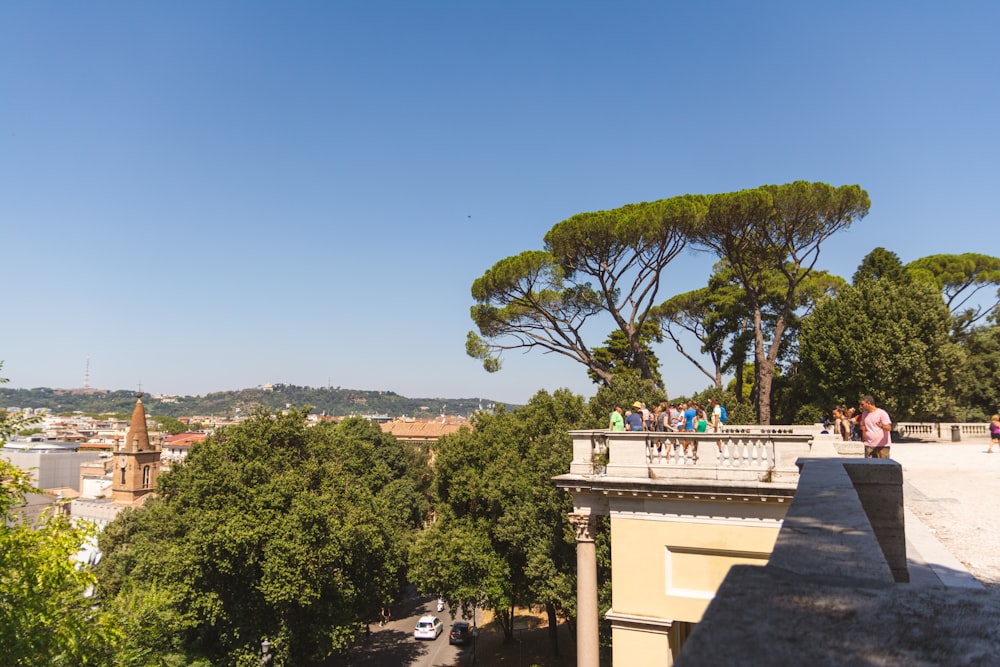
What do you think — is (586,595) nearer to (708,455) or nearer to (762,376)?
(708,455)

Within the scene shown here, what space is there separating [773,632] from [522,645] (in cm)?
3028

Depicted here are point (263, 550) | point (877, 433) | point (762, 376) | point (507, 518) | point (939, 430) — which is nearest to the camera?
point (877, 433)

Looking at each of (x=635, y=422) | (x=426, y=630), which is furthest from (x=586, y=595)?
(x=426, y=630)

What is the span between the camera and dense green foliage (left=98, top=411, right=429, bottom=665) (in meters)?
18.5

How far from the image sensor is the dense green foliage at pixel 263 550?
18.5m

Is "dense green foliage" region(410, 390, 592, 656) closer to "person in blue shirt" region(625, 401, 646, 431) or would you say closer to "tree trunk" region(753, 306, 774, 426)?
"person in blue shirt" region(625, 401, 646, 431)

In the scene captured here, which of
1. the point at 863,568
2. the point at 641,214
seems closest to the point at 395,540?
the point at 641,214

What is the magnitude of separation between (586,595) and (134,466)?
63.2m

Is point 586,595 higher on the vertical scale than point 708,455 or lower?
lower

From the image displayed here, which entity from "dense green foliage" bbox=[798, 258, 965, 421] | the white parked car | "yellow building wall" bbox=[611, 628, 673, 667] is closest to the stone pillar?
"yellow building wall" bbox=[611, 628, 673, 667]

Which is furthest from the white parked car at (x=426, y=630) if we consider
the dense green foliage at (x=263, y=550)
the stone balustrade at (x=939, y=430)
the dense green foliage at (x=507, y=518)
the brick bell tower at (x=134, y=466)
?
the brick bell tower at (x=134, y=466)

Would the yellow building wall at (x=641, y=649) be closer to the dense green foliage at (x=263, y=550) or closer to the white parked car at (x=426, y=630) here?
the dense green foliage at (x=263, y=550)

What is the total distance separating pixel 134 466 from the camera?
2392 inches

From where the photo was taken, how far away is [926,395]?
2894 cm
